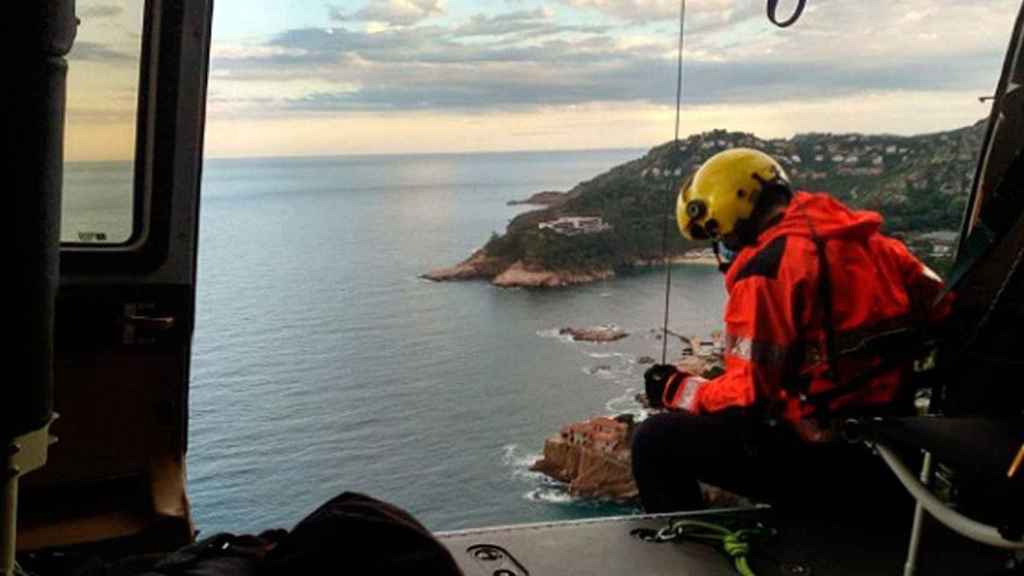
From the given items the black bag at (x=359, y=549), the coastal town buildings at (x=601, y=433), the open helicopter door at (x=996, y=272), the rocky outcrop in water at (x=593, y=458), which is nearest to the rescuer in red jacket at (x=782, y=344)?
the open helicopter door at (x=996, y=272)

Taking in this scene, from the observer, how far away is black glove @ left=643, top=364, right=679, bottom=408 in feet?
9.31

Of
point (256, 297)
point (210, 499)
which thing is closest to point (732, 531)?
point (210, 499)

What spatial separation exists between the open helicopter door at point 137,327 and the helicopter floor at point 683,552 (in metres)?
0.74

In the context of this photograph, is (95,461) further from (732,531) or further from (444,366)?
(444,366)

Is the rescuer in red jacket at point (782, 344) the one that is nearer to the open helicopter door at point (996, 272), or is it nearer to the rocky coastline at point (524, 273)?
the open helicopter door at point (996, 272)

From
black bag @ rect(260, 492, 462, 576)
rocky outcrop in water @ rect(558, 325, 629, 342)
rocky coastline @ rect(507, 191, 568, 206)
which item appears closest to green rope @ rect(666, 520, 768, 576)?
black bag @ rect(260, 492, 462, 576)

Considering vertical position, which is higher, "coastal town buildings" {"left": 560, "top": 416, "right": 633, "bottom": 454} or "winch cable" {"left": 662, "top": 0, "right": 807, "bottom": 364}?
"winch cable" {"left": 662, "top": 0, "right": 807, "bottom": 364}

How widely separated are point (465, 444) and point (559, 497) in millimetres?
687

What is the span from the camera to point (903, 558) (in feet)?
8.24

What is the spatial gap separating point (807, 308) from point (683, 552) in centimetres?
67

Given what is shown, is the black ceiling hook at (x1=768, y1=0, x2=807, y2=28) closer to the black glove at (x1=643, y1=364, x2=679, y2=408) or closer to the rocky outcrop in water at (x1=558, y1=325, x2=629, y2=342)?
the black glove at (x1=643, y1=364, x2=679, y2=408)

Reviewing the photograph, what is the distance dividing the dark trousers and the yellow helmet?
520 mm

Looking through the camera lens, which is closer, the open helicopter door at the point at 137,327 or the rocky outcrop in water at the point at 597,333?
the open helicopter door at the point at 137,327

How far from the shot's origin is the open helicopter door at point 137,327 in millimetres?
2186
